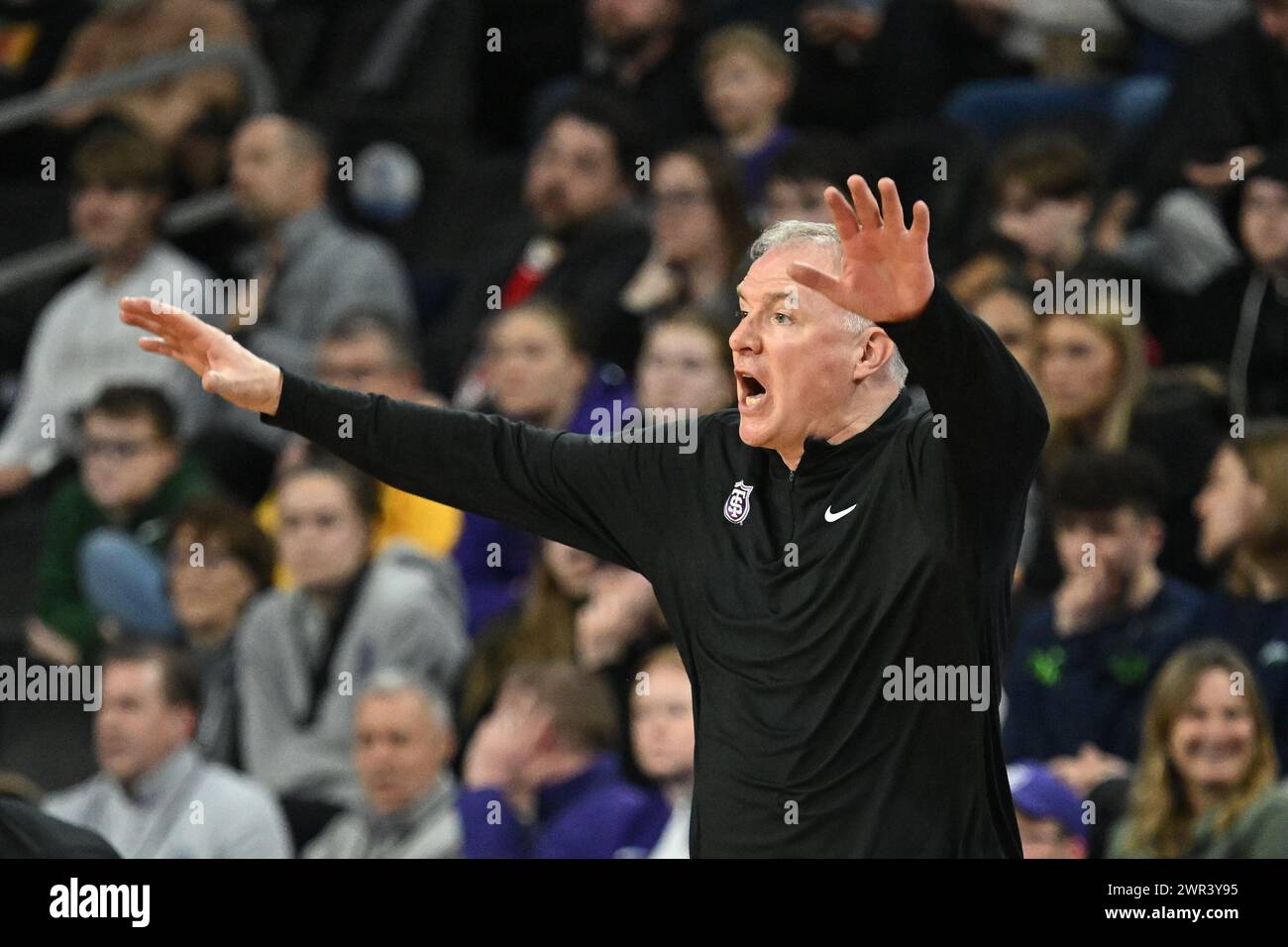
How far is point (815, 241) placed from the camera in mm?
2980

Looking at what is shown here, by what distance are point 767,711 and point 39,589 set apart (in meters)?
4.03

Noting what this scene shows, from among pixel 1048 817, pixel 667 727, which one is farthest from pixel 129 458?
pixel 1048 817

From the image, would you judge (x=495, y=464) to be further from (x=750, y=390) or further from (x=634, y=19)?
(x=634, y=19)

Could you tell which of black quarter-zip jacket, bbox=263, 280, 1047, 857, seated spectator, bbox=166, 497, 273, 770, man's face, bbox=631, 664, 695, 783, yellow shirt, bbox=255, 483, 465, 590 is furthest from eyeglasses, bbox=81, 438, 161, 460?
black quarter-zip jacket, bbox=263, 280, 1047, 857

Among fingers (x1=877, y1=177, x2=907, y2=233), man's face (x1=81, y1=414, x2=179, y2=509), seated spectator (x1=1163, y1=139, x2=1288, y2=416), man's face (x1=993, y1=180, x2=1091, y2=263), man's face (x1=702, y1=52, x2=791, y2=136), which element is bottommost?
fingers (x1=877, y1=177, x2=907, y2=233)

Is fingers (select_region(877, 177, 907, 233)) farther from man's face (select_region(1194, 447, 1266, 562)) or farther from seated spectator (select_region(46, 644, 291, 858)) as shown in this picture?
seated spectator (select_region(46, 644, 291, 858))

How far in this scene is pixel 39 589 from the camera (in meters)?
6.55

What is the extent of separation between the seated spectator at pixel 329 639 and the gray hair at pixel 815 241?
2.80 meters

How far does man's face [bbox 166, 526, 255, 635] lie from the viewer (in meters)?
6.04

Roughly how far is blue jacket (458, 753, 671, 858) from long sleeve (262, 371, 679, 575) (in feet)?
5.97

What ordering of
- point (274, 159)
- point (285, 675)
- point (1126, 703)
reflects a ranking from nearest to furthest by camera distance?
point (1126, 703)
point (285, 675)
point (274, 159)

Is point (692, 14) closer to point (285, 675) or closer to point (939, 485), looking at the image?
point (285, 675)

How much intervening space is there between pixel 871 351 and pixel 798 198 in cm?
309
